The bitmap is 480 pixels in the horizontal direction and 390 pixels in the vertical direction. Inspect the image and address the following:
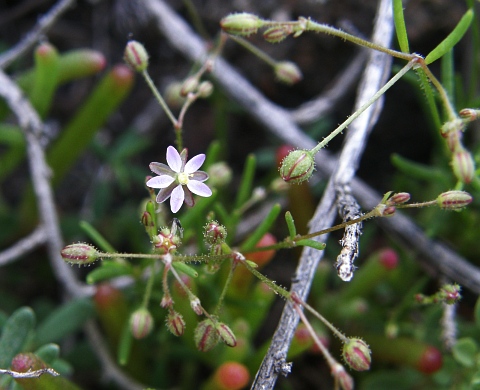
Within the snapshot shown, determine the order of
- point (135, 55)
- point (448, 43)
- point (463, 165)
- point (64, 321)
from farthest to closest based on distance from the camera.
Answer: point (64, 321) < point (135, 55) < point (448, 43) < point (463, 165)

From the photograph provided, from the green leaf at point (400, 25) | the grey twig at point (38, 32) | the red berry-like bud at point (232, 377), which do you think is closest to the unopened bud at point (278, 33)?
the green leaf at point (400, 25)

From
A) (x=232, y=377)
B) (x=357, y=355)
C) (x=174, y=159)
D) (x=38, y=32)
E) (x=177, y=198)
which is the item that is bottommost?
(x=232, y=377)

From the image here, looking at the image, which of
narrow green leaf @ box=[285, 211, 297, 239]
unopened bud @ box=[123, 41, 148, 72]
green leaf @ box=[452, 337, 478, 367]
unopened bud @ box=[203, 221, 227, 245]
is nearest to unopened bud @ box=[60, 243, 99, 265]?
unopened bud @ box=[203, 221, 227, 245]

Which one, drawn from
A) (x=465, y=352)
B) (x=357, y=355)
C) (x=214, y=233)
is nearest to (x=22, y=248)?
(x=214, y=233)

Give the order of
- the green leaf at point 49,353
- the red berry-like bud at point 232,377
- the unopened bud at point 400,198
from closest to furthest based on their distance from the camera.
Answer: the unopened bud at point 400,198 → the green leaf at point 49,353 → the red berry-like bud at point 232,377

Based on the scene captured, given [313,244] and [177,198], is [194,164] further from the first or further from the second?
[313,244]

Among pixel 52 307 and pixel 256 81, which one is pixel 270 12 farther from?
pixel 52 307

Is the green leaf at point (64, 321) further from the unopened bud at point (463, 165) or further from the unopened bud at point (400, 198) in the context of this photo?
the unopened bud at point (463, 165)
